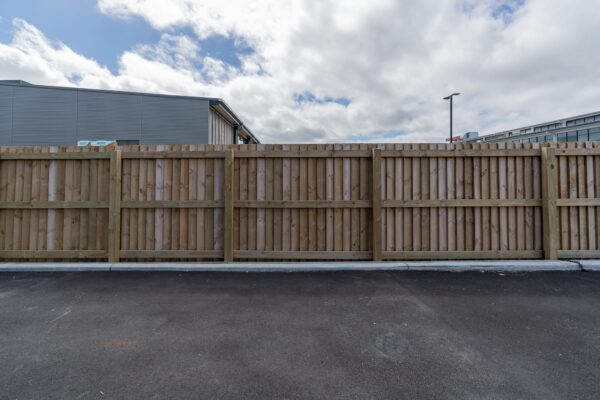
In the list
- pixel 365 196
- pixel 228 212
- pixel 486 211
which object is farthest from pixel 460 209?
pixel 228 212

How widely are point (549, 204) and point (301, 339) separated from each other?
5729 mm

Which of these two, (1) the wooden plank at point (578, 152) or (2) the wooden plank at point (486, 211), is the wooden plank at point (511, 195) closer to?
(2) the wooden plank at point (486, 211)

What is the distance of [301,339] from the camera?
2816 millimetres

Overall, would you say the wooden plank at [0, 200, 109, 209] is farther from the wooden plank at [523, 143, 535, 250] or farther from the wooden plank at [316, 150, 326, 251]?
the wooden plank at [523, 143, 535, 250]

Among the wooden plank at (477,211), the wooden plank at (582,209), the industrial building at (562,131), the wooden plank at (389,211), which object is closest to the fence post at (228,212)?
the wooden plank at (389,211)

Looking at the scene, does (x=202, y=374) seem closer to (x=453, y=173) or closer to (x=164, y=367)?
(x=164, y=367)

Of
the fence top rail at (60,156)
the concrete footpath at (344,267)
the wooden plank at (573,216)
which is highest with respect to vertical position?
the fence top rail at (60,156)

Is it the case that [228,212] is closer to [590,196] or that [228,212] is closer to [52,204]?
[52,204]

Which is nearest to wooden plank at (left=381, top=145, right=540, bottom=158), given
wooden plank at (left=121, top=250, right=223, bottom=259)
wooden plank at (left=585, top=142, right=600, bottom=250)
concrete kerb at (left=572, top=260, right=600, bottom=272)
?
wooden plank at (left=585, top=142, right=600, bottom=250)

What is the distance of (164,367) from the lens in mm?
2355

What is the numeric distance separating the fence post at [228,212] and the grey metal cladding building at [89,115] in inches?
372

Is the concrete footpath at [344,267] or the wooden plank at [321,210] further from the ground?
the wooden plank at [321,210]

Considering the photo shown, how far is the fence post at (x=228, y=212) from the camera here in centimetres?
558

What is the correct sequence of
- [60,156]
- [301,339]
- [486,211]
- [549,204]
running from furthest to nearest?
[60,156] < [486,211] < [549,204] < [301,339]
